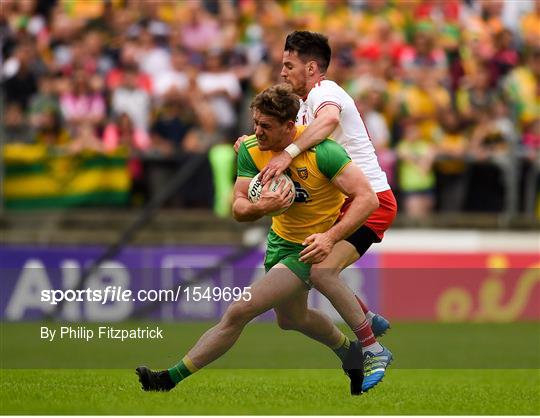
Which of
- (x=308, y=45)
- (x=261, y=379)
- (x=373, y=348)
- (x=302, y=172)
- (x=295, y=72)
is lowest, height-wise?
(x=261, y=379)

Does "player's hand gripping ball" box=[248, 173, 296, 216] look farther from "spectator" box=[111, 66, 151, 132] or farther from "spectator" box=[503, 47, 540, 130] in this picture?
"spectator" box=[503, 47, 540, 130]

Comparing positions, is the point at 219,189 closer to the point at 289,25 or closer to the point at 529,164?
the point at 289,25

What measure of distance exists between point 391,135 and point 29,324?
5.79 meters

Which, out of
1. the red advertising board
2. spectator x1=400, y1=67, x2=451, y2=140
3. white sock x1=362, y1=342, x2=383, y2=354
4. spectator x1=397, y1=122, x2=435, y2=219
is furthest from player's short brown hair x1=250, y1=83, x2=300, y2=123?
spectator x1=400, y1=67, x2=451, y2=140

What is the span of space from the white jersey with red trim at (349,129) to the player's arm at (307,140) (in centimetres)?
30

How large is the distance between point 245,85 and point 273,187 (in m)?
9.53

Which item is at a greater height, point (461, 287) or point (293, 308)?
point (293, 308)

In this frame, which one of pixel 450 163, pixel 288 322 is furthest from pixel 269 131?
pixel 450 163

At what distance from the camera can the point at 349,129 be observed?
384 inches

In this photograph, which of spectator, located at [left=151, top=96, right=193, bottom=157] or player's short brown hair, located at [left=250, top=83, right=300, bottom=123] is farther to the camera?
spectator, located at [left=151, top=96, right=193, bottom=157]

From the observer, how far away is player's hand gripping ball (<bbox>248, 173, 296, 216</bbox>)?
8891mm

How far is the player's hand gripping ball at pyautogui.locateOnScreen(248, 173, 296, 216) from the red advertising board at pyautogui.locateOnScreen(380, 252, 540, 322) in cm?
720

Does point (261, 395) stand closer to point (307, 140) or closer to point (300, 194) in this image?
point (300, 194)

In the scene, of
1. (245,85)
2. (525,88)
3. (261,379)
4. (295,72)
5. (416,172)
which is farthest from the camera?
(525,88)
